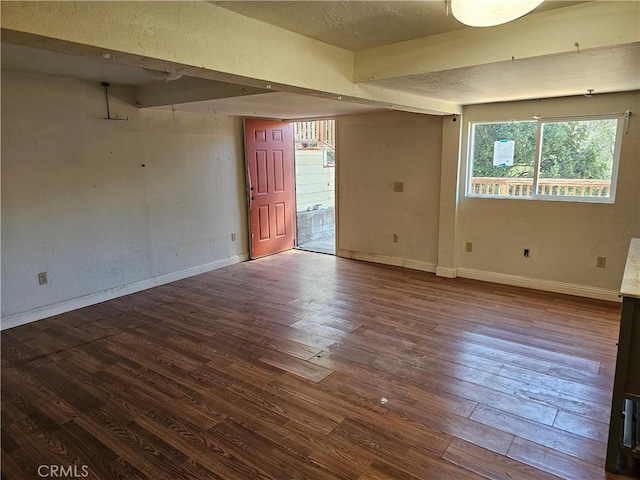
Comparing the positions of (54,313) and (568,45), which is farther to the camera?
(54,313)

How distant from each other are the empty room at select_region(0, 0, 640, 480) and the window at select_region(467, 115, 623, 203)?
0.02 metres

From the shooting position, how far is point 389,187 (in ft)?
17.8

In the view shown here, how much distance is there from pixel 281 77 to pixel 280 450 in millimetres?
2049

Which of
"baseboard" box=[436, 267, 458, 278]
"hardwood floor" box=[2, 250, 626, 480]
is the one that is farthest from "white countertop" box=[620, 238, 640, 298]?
"baseboard" box=[436, 267, 458, 278]

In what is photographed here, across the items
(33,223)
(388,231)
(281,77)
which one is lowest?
(388,231)

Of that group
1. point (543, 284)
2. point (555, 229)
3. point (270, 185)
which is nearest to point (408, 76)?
point (555, 229)

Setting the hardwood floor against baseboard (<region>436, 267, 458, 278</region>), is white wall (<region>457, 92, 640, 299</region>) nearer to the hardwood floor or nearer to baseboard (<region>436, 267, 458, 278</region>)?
baseboard (<region>436, 267, 458, 278</region>)

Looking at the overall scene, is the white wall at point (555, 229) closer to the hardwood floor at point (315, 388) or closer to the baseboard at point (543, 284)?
the baseboard at point (543, 284)

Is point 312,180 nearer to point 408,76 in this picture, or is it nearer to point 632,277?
point 408,76

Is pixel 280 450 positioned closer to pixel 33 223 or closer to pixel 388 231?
pixel 33 223

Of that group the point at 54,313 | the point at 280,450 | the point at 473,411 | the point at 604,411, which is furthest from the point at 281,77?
the point at 54,313

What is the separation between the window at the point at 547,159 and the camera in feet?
13.1

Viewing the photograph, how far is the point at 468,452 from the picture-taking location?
6.63 feet

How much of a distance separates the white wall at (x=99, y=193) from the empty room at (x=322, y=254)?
0.02m
